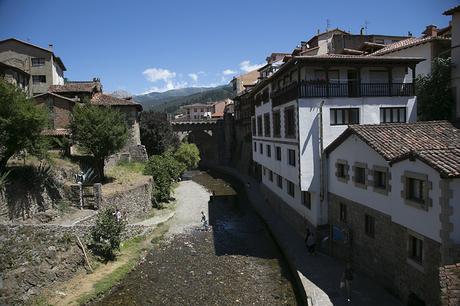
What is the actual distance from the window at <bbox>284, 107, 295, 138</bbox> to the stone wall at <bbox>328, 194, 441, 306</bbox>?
18.7 ft

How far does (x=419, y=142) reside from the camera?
56.3 feet

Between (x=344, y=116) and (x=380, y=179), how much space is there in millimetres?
7358

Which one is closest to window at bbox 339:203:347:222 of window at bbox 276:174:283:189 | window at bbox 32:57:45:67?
window at bbox 276:174:283:189

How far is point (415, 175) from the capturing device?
14.7m

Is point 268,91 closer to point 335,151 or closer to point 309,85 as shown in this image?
point 309,85

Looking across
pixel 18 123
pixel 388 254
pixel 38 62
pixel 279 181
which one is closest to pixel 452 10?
pixel 279 181

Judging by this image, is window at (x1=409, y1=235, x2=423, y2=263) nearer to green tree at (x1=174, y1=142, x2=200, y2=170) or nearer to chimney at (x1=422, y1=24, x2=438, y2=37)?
chimney at (x1=422, y1=24, x2=438, y2=37)

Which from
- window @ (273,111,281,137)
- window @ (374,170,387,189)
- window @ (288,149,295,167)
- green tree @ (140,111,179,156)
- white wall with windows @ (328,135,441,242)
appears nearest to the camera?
white wall with windows @ (328,135,441,242)

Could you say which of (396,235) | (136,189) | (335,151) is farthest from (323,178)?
(136,189)

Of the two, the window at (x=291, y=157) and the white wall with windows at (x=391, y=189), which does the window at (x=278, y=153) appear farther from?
the white wall with windows at (x=391, y=189)

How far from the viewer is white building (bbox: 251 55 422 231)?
23.7 metres

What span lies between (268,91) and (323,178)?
13528 mm

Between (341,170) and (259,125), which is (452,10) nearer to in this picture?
(341,170)

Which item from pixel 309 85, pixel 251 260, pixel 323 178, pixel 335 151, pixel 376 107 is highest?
pixel 309 85
